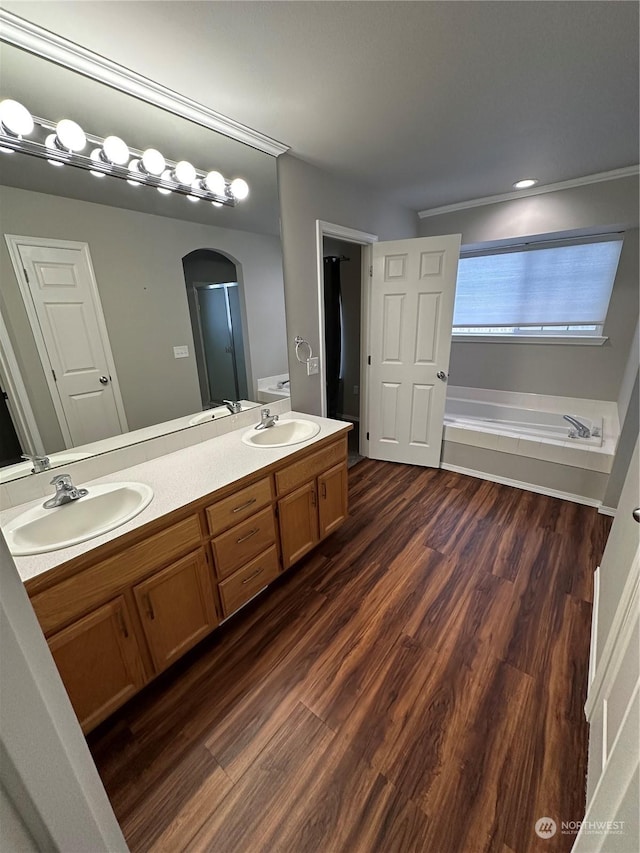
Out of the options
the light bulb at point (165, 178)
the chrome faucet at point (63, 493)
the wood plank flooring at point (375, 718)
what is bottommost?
the wood plank flooring at point (375, 718)

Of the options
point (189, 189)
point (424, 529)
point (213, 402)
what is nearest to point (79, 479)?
point (213, 402)

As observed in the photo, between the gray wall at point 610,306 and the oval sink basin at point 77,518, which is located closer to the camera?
the oval sink basin at point 77,518

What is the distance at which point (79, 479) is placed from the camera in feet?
4.80

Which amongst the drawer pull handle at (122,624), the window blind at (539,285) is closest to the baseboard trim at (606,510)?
the window blind at (539,285)

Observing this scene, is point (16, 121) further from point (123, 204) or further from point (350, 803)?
point (350, 803)

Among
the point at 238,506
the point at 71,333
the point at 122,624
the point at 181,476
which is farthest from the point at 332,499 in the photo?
the point at 71,333

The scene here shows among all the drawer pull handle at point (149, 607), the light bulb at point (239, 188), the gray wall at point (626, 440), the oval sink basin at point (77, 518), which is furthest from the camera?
the gray wall at point (626, 440)

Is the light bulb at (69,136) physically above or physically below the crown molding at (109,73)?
below

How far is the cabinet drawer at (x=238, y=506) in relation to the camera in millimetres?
1419

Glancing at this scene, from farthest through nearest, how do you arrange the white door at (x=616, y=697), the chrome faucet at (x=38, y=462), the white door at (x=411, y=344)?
the white door at (x=411, y=344) → the chrome faucet at (x=38, y=462) → the white door at (x=616, y=697)

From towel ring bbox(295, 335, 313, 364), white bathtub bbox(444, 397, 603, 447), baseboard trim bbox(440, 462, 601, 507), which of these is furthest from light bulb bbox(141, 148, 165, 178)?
baseboard trim bbox(440, 462, 601, 507)

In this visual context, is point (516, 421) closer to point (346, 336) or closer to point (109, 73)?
point (346, 336)

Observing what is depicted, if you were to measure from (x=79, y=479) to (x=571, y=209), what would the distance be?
391cm

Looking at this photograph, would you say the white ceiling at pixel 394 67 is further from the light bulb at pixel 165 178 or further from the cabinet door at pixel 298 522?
the cabinet door at pixel 298 522
